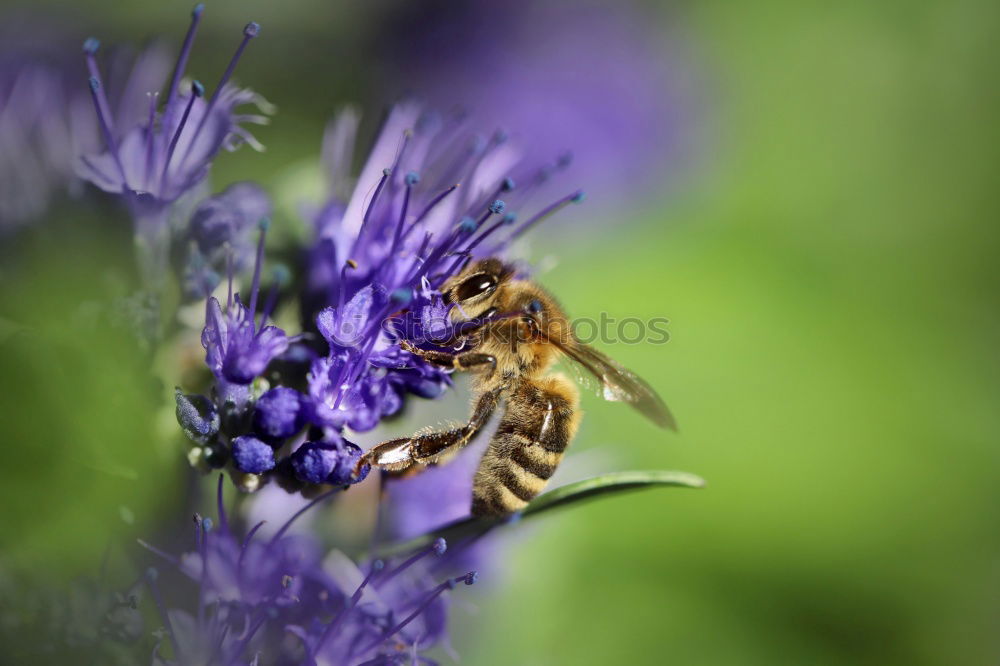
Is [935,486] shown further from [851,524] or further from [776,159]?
[776,159]

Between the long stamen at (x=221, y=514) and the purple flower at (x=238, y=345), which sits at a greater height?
the purple flower at (x=238, y=345)

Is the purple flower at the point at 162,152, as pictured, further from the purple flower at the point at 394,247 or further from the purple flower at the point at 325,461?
the purple flower at the point at 325,461

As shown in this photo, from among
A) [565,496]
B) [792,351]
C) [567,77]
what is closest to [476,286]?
[565,496]

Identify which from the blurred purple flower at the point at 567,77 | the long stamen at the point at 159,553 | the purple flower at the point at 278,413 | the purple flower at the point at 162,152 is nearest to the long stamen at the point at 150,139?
the purple flower at the point at 162,152

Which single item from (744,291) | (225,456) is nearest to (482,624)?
(225,456)

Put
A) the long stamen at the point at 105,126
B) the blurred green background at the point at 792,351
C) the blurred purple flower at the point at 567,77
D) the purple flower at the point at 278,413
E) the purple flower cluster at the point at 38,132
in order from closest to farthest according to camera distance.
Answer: the purple flower at the point at 278,413, the long stamen at the point at 105,126, the purple flower cluster at the point at 38,132, the blurred green background at the point at 792,351, the blurred purple flower at the point at 567,77

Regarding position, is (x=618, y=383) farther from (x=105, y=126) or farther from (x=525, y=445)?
(x=105, y=126)
